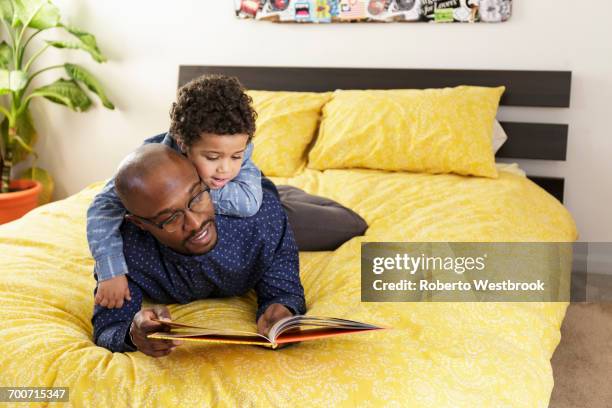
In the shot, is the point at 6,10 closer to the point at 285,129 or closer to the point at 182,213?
the point at 285,129

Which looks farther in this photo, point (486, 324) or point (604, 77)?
point (604, 77)

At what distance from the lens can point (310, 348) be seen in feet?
4.36

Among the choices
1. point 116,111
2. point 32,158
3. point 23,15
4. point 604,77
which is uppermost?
point 23,15

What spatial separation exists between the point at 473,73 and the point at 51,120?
2177mm

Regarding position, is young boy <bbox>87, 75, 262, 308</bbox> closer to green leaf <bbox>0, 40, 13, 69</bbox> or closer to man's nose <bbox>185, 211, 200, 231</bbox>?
man's nose <bbox>185, 211, 200, 231</bbox>

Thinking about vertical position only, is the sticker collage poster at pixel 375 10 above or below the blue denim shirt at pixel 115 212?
above

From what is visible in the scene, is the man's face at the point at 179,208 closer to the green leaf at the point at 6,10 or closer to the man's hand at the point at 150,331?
the man's hand at the point at 150,331

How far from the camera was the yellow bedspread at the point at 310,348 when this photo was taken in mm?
1209

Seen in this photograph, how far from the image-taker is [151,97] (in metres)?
3.45

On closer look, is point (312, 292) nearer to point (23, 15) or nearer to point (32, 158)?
point (23, 15)

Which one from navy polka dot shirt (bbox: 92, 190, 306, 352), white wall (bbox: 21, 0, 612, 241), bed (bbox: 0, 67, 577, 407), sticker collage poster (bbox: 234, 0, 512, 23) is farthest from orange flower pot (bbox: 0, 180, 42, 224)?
navy polka dot shirt (bbox: 92, 190, 306, 352)

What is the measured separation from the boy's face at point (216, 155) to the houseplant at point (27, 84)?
2.07m

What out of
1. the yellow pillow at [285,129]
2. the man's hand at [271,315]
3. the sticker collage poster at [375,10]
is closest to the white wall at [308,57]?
the sticker collage poster at [375,10]

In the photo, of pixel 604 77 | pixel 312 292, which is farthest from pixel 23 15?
pixel 604 77
